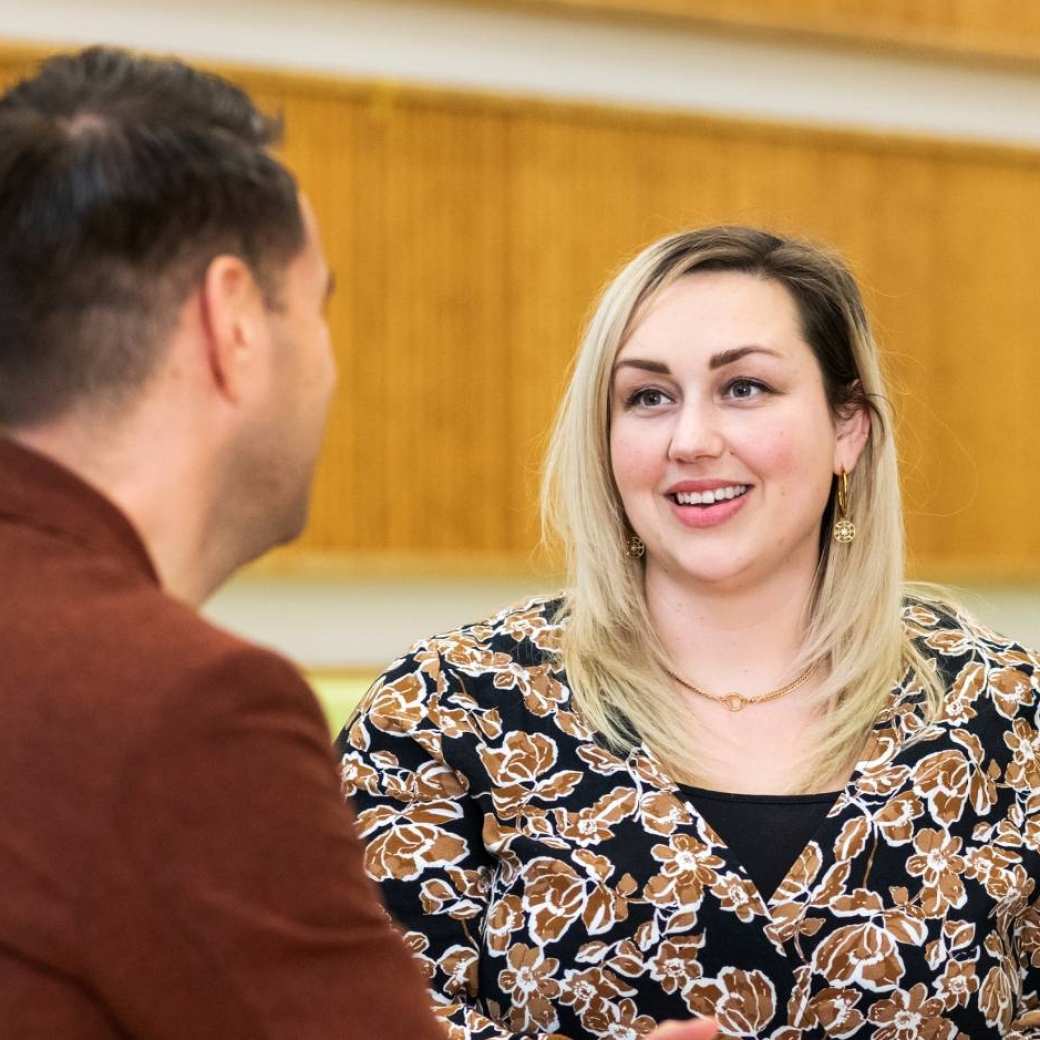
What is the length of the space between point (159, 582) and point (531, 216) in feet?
15.1

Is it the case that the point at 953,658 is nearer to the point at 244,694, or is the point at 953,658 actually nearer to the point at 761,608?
the point at 761,608

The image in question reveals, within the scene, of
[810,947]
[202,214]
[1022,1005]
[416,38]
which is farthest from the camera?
[416,38]

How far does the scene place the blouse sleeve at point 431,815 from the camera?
210 centimetres

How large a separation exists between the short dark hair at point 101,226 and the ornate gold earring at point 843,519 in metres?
1.51

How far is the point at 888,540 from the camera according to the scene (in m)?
2.49

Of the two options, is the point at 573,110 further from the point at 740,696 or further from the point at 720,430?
the point at 740,696

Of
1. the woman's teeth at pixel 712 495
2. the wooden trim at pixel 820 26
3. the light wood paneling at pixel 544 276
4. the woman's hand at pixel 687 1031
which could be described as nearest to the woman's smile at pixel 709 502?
the woman's teeth at pixel 712 495

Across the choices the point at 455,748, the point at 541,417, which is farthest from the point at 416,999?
the point at 541,417

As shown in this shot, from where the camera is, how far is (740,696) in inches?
92.9

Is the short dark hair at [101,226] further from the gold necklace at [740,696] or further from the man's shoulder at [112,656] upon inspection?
the gold necklace at [740,696]

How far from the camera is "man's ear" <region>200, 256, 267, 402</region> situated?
3.62 ft

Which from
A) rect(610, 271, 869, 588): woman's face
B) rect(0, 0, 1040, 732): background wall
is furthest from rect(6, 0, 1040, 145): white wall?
rect(610, 271, 869, 588): woman's face

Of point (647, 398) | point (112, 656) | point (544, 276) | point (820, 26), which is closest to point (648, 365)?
point (647, 398)

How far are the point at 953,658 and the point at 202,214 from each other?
1.62 m
